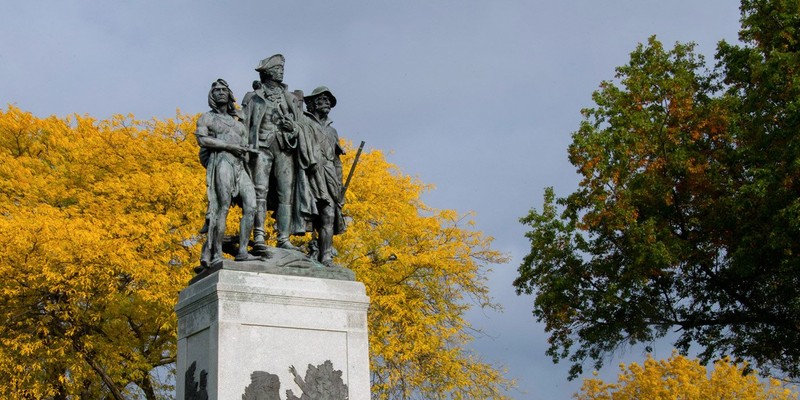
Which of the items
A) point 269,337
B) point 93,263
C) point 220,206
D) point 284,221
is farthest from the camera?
point 93,263

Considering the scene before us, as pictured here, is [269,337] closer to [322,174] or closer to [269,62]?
[322,174]

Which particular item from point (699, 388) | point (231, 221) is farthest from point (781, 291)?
point (699, 388)

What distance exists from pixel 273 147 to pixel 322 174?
65cm

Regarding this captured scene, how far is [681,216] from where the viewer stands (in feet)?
70.3

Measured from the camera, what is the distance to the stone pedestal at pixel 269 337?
9344 mm

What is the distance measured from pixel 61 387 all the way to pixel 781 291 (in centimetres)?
1554

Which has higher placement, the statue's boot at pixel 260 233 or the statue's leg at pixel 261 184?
the statue's leg at pixel 261 184

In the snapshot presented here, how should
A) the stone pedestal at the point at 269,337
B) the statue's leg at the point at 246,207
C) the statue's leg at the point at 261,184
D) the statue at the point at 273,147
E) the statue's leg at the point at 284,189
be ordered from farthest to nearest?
the statue's leg at the point at 284,189 < the statue at the point at 273,147 < the statue's leg at the point at 261,184 < the statue's leg at the point at 246,207 < the stone pedestal at the point at 269,337

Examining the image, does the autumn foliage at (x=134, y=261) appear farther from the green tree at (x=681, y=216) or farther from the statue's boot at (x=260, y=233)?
the statue's boot at (x=260, y=233)

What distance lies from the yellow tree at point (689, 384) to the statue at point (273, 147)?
27.7 metres

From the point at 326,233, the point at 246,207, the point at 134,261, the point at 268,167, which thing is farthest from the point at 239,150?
the point at 134,261

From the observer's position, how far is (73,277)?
20547 mm

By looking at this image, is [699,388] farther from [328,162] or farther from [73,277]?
[328,162]

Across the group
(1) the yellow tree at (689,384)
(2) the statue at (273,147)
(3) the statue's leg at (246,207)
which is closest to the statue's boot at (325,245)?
(2) the statue at (273,147)
